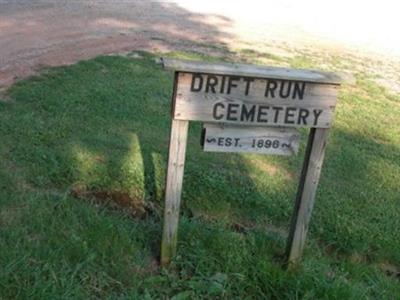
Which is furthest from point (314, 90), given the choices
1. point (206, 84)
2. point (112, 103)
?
point (112, 103)

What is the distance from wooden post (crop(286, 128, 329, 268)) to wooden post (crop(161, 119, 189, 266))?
2.42 ft

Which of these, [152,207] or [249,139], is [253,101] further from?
[152,207]

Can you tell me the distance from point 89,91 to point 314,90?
12.1ft

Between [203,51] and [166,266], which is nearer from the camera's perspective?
[166,266]

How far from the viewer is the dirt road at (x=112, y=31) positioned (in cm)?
831

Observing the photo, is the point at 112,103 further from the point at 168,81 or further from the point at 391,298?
the point at 391,298

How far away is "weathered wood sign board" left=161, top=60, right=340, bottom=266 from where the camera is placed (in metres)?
3.17

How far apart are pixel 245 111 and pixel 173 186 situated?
594mm

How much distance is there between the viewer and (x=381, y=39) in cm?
1577

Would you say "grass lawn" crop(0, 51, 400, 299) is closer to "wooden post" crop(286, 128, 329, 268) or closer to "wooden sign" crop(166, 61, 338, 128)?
"wooden post" crop(286, 128, 329, 268)

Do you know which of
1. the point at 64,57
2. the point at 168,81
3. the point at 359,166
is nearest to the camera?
the point at 359,166

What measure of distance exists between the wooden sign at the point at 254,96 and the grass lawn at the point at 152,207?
0.84 meters

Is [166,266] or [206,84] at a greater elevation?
[206,84]

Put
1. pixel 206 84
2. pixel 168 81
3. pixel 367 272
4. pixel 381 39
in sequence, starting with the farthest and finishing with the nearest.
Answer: pixel 381 39, pixel 168 81, pixel 367 272, pixel 206 84
